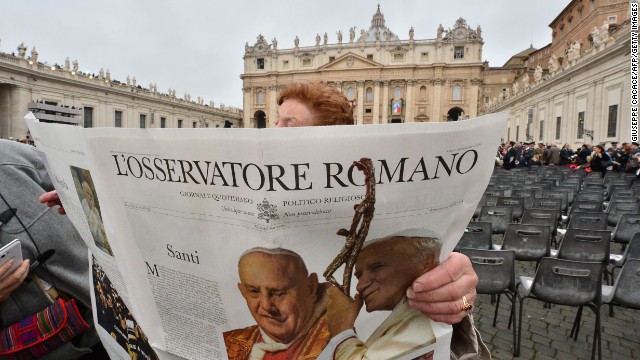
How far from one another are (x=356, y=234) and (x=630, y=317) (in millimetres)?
5017

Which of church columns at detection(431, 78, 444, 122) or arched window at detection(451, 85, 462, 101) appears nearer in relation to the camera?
arched window at detection(451, 85, 462, 101)

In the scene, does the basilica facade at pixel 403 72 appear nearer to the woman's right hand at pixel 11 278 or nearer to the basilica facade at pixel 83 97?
the basilica facade at pixel 83 97

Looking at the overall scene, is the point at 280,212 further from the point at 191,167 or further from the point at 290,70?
the point at 290,70

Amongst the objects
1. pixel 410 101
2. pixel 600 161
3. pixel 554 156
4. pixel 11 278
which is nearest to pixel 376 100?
pixel 410 101

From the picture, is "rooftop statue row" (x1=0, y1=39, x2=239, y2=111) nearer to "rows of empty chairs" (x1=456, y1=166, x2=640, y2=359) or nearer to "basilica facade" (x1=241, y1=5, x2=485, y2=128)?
"basilica facade" (x1=241, y1=5, x2=485, y2=128)

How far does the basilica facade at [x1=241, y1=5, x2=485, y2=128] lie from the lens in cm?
5544

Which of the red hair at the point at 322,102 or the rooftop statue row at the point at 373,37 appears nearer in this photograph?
the red hair at the point at 322,102

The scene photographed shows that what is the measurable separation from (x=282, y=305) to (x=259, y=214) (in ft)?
0.67

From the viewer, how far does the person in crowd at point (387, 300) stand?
2.61ft

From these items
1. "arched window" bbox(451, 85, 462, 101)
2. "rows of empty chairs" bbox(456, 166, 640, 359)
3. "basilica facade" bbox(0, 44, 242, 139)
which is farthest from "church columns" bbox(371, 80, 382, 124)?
"rows of empty chairs" bbox(456, 166, 640, 359)

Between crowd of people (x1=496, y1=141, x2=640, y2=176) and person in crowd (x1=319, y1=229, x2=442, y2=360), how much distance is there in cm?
1485

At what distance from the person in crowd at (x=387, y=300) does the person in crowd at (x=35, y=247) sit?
1.00m

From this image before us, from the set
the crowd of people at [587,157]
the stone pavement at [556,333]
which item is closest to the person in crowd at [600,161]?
the crowd of people at [587,157]

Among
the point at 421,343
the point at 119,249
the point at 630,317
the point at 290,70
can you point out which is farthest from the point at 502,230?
the point at 290,70
